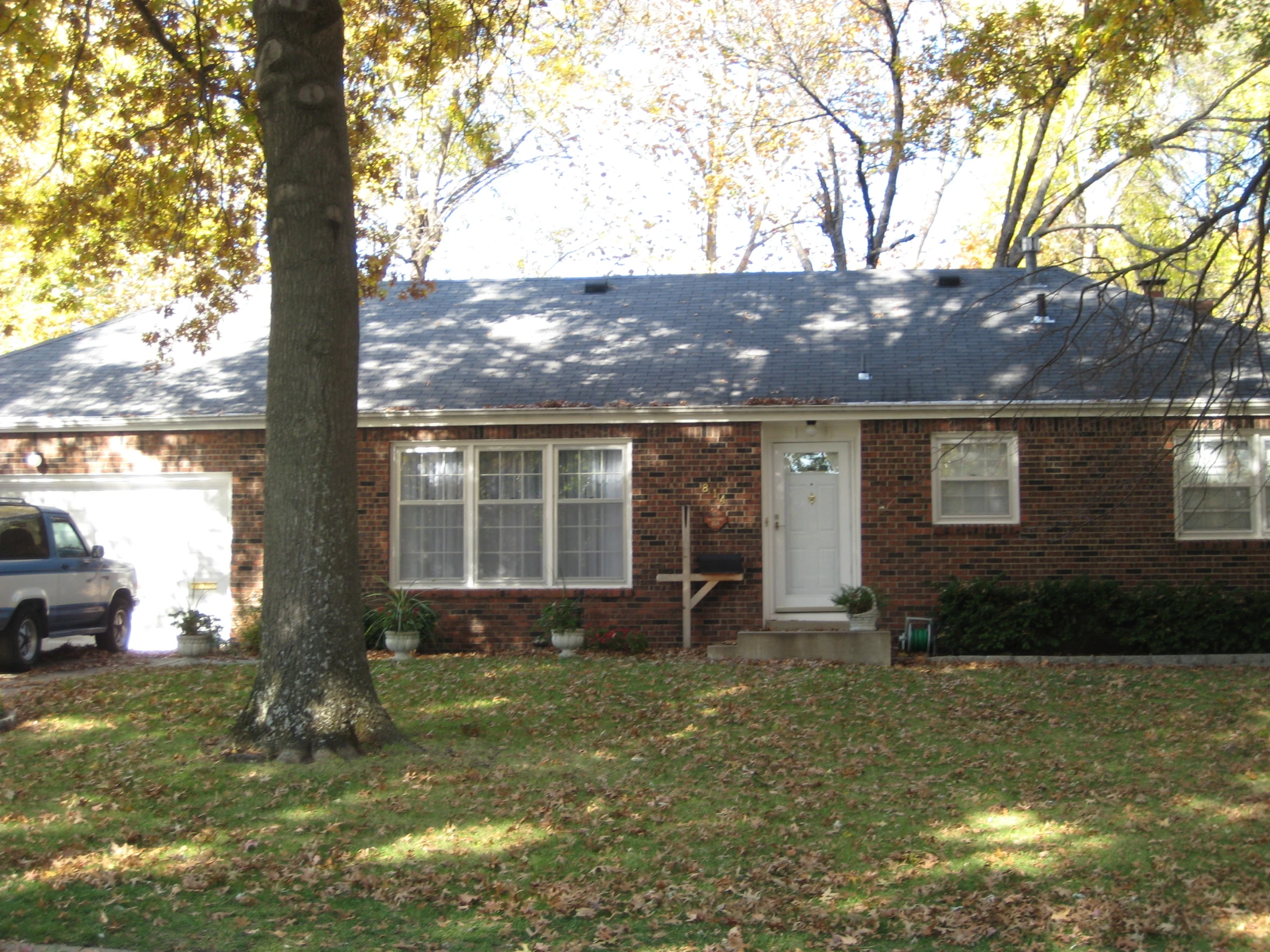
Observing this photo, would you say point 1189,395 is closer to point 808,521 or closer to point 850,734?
point 808,521

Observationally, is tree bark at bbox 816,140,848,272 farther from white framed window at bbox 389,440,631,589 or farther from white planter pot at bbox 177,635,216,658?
white planter pot at bbox 177,635,216,658

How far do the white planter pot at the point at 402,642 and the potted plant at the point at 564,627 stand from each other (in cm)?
147

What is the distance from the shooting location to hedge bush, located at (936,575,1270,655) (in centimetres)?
1245

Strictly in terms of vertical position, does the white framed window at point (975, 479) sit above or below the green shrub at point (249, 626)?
above

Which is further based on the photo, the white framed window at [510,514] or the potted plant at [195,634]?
the white framed window at [510,514]

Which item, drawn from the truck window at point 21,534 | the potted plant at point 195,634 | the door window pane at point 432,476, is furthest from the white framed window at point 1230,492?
the truck window at point 21,534

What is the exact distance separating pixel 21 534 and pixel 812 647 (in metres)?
8.39

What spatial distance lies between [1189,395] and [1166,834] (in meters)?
8.27

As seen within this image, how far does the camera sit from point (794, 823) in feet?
21.6

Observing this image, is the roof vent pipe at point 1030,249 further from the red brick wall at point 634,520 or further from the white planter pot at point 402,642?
the white planter pot at point 402,642

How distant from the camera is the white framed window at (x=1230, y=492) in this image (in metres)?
13.5

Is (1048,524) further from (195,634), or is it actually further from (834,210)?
(834,210)

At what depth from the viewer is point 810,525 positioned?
46.0ft

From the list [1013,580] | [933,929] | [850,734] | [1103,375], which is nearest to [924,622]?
[1013,580]
